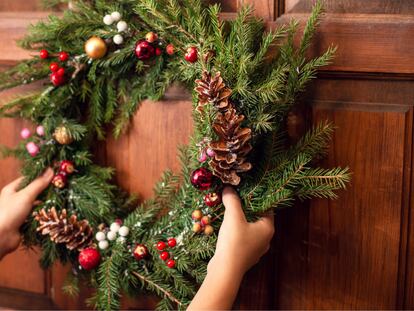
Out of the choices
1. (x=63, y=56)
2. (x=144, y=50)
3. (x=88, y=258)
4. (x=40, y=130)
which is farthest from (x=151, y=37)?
(x=88, y=258)

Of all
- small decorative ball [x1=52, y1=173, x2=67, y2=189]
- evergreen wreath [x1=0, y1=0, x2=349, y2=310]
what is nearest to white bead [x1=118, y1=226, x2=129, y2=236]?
evergreen wreath [x1=0, y1=0, x2=349, y2=310]

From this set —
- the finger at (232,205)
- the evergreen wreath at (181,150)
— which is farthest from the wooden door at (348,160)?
the finger at (232,205)

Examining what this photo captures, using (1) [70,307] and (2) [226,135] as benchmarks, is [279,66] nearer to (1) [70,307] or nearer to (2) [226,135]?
(2) [226,135]

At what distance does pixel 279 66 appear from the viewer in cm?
79

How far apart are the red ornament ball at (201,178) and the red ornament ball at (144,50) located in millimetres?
205

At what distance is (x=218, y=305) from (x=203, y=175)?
0.19m

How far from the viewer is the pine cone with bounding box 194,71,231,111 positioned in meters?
0.75

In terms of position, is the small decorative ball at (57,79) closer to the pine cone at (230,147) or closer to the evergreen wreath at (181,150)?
the evergreen wreath at (181,150)

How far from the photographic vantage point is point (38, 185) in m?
0.97

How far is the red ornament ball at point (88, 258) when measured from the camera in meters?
0.92

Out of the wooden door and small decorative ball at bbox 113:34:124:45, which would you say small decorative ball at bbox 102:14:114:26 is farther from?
the wooden door

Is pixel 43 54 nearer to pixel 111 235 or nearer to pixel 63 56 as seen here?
pixel 63 56

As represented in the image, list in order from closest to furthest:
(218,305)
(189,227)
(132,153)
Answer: (218,305)
(189,227)
(132,153)

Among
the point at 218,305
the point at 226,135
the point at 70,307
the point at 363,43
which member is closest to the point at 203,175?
the point at 226,135
